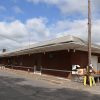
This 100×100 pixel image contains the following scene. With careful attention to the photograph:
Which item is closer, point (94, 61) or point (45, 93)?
point (45, 93)

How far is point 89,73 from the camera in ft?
72.2

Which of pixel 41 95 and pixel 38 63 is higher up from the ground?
pixel 38 63

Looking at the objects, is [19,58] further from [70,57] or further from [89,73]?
[89,73]

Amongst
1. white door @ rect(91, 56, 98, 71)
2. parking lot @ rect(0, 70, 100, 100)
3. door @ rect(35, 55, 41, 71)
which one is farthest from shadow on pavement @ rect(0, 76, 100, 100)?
door @ rect(35, 55, 41, 71)

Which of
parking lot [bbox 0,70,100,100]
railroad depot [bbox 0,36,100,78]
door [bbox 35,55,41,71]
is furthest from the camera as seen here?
door [bbox 35,55,41,71]

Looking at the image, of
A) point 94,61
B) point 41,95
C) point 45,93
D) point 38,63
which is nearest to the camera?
point 41,95

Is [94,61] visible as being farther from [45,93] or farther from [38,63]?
[45,93]

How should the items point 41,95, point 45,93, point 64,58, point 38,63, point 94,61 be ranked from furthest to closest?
point 38,63 < point 94,61 < point 64,58 < point 45,93 < point 41,95

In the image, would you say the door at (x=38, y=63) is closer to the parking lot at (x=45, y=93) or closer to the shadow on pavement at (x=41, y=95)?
the parking lot at (x=45, y=93)

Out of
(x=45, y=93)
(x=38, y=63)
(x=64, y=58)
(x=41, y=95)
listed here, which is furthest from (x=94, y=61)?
(x=41, y=95)

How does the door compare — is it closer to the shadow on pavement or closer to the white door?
the white door

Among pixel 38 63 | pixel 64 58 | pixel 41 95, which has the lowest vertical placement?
pixel 41 95

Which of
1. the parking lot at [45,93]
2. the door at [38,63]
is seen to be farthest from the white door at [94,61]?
the parking lot at [45,93]

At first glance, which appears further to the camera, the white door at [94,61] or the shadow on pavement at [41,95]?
the white door at [94,61]
